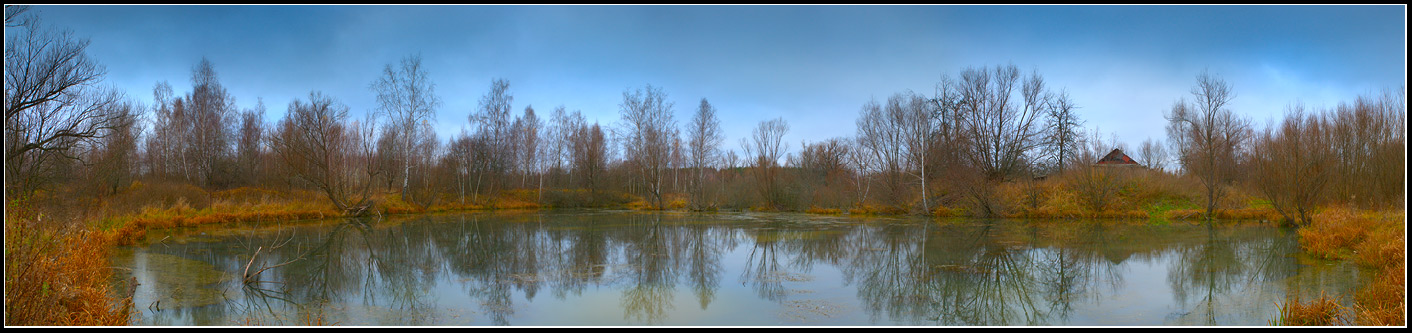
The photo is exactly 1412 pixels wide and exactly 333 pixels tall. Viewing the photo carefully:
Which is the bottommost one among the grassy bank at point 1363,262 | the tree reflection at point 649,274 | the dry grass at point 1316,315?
the tree reflection at point 649,274

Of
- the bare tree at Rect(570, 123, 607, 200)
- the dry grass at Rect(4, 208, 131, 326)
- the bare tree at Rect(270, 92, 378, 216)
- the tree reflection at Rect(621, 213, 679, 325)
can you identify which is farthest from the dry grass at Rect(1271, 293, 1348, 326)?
the bare tree at Rect(570, 123, 607, 200)

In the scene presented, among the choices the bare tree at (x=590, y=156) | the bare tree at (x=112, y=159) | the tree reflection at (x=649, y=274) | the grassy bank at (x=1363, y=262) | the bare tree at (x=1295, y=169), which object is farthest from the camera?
the bare tree at (x=590, y=156)

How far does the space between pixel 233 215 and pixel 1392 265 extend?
2629 cm

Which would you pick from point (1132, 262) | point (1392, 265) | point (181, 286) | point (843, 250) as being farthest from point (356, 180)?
point (1392, 265)

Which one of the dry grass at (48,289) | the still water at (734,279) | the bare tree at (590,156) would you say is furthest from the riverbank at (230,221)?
the bare tree at (590,156)

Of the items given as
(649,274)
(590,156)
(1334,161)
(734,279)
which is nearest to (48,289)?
(649,274)

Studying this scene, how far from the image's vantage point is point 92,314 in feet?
17.8

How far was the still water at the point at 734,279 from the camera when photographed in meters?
6.77

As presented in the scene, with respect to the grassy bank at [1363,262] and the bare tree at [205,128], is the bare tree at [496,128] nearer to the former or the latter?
the bare tree at [205,128]

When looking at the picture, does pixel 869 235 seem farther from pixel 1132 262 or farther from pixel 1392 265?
pixel 1392 265

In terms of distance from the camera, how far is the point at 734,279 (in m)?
9.47

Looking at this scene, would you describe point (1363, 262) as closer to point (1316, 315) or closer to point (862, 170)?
point (1316, 315)

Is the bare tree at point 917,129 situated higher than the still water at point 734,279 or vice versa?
the bare tree at point 917,129

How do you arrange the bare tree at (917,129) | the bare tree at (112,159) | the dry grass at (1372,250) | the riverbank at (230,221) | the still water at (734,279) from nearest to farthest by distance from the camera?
the riverbank at (230,221), the dry grass at (1372,250), the still water at (734,279), the bare tree at (112,159), the bare tree at (917,129)
